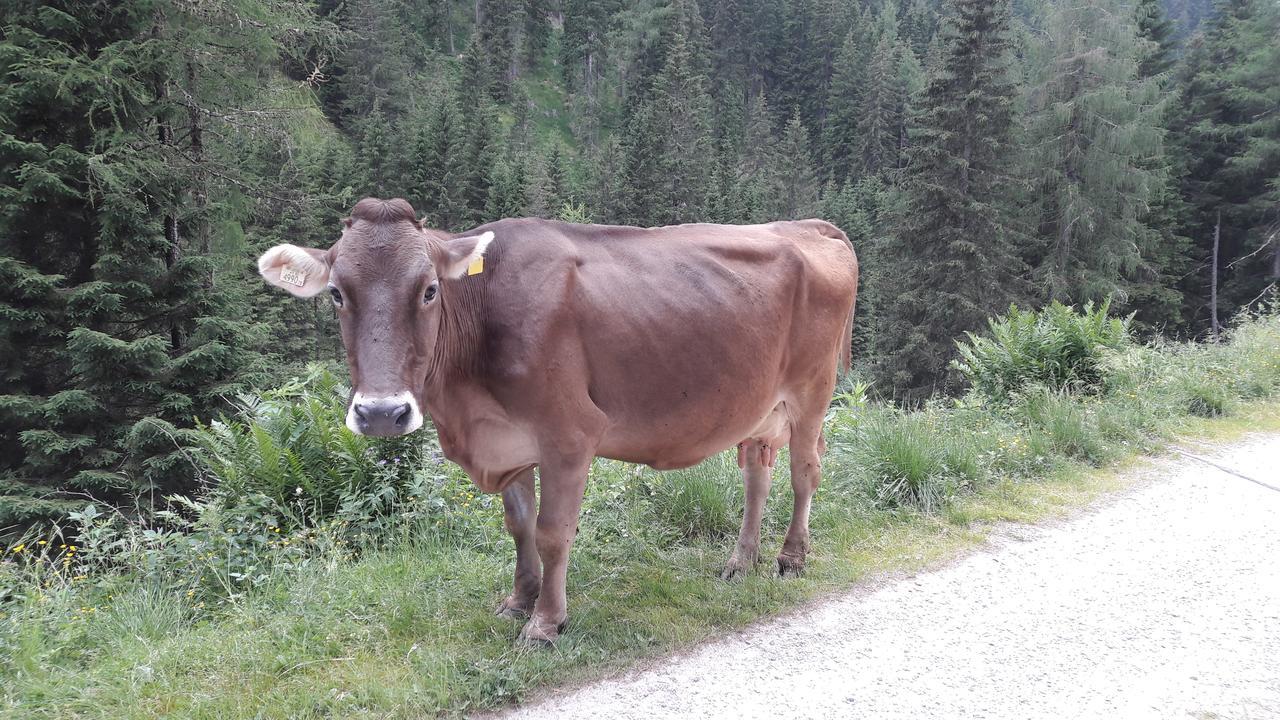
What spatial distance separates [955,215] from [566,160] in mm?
48713

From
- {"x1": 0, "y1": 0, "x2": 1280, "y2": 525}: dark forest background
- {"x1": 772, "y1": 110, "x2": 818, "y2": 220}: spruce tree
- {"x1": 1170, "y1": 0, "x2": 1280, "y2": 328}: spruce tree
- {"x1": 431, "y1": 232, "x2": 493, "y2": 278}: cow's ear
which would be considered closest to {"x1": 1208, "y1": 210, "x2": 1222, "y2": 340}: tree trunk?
{"x1": 1170, "y1": 0, "x2": 1280, "y2": 328}: spruce tree

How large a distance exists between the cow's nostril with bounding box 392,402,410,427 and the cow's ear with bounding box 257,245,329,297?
81 centimetres

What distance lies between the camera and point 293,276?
3.50m

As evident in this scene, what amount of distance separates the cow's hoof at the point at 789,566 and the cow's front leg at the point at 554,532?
1772mm

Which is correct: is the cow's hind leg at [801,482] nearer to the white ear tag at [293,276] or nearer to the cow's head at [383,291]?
the cow's head at [383,291]

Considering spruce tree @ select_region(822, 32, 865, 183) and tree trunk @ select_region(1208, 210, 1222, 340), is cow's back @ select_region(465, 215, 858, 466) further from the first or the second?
spruce tree @ select_region(822, 32, 865, 183)

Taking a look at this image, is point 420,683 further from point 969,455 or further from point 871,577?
point 969,455

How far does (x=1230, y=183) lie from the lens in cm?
3816

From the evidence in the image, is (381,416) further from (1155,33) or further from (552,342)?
(1155,33)

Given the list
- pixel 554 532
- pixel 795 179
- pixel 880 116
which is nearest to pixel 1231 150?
pixel 795 179

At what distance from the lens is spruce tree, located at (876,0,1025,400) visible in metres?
28.8

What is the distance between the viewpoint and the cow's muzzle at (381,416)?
122 inches

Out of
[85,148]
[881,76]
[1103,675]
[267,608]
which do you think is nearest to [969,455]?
[1103,675]

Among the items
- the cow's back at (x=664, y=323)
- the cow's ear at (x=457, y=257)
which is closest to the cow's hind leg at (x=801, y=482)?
the cow's back at (x=664, y=323)
